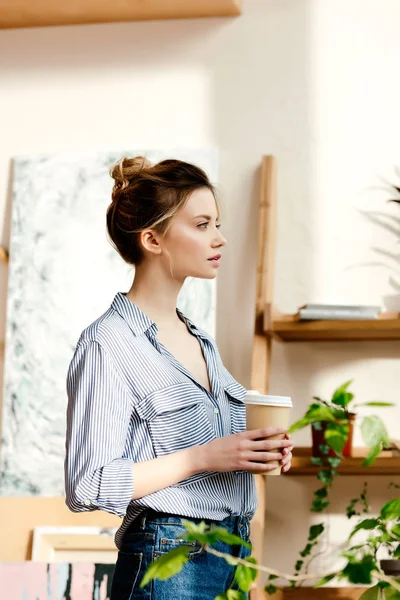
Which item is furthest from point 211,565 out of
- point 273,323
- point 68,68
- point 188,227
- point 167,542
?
point 68,68

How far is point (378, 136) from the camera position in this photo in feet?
9.11

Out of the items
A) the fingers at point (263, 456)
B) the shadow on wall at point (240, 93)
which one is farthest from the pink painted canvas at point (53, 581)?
the fingers at point (263, 456)

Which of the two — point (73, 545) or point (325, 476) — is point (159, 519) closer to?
point (325, 476)

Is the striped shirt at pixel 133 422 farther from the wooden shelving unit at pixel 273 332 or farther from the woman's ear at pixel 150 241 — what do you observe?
the wooden shelving unit at pixel 273 332

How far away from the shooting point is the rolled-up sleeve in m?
1.11

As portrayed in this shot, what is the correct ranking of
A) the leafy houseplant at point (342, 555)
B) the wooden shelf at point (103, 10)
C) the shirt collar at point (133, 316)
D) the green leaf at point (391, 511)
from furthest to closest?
the wooden shelf at point (103, 10) → the shirt collar at point (133, 316) → the green leaf at point (391, 511) → the leafy houseplant at point (342, 555)

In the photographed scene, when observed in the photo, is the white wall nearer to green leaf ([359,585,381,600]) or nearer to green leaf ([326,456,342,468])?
green leaf ([326,456,342,468])

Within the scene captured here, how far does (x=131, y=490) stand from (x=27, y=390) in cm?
174

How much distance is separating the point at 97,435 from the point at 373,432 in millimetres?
647

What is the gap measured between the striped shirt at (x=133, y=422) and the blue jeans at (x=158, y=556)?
26mm

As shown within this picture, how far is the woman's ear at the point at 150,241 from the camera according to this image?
1385 millimetres

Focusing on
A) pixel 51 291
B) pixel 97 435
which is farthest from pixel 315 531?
pixel 97 435

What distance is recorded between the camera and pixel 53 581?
2311mm

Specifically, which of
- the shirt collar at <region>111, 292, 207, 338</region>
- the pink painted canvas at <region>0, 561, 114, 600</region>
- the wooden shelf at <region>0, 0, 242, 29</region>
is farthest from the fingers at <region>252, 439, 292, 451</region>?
the wooden shelf at <region>0, 0, 242, 29</region>
